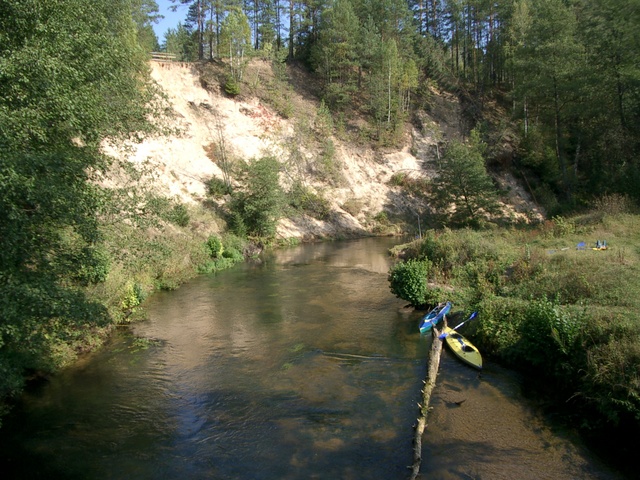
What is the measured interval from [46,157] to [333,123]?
1887 inches

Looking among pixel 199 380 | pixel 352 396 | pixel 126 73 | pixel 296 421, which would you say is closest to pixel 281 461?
pixel 296 421

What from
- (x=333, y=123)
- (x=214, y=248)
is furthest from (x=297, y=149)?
(x=214, y=248)

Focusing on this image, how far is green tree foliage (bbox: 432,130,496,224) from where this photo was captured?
123 ft

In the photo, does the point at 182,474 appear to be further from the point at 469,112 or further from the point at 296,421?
the point at 469,112

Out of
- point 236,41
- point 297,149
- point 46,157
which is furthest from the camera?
point 297,149

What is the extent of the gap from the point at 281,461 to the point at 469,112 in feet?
190

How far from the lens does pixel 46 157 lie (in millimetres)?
7945

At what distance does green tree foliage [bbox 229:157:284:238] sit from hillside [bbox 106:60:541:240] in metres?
3.47

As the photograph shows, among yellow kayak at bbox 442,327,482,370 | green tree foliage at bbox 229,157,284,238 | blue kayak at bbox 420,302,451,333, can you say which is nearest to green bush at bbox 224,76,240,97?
green tree foliage at bbox 229,157,284,238

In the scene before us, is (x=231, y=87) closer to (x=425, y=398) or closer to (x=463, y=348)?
(x=463, y=348)

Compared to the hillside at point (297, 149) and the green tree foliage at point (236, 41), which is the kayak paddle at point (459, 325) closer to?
A: the hillside at point (297, 149)

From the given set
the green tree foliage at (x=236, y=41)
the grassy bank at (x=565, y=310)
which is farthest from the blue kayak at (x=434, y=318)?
the green tree foliage at (x=236, y=41)

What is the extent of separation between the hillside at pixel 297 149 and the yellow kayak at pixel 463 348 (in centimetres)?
2796

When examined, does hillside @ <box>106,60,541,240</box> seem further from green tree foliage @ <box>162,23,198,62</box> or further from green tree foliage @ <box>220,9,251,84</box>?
green tree foliage @ <box>162,23,198,62</box>
